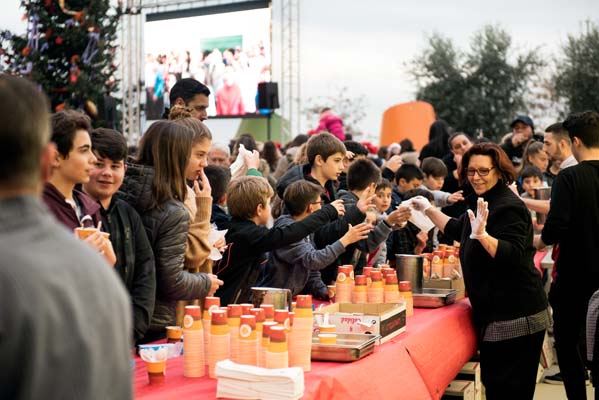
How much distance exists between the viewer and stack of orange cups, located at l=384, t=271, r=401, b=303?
4227mm

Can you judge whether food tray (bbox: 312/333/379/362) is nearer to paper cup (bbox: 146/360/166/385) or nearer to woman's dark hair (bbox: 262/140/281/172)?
paper cup (bbox: 146/360/166/385)

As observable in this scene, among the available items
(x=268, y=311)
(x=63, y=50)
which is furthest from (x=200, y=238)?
(x=63, y=50)

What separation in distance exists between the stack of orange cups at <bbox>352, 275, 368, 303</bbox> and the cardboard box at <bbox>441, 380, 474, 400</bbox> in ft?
3.21

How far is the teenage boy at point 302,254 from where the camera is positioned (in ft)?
15.2

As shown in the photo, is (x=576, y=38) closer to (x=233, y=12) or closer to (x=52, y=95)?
(x=233, y=12)

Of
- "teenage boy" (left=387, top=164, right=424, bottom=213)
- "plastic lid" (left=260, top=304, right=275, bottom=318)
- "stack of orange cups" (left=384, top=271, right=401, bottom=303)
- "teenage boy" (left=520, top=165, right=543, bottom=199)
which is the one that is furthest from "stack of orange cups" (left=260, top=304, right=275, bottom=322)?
"teenage boy" (left=520, top=165, right=543, bottom=199)

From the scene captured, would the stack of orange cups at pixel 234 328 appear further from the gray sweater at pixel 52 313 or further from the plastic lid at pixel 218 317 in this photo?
the gray sweater at pixel 52 313

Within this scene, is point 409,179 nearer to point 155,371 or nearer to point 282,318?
point 282,318

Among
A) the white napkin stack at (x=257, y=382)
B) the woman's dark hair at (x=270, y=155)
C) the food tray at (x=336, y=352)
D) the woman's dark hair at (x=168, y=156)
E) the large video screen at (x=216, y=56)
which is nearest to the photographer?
the white napkin stack at (x=257, y=382)

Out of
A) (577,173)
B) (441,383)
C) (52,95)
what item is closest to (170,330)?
(441,383)

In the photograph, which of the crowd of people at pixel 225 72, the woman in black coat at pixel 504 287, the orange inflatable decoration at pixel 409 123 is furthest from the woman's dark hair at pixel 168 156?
the crowd of people at pixel 225 72

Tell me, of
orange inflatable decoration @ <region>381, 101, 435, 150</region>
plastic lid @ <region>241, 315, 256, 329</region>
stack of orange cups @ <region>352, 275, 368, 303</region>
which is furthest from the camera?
orange inflatable decoration @ <region>381, 101, 435, 150</region>

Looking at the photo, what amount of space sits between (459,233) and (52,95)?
8.85 meters

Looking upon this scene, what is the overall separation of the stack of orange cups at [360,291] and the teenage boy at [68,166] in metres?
1.64
